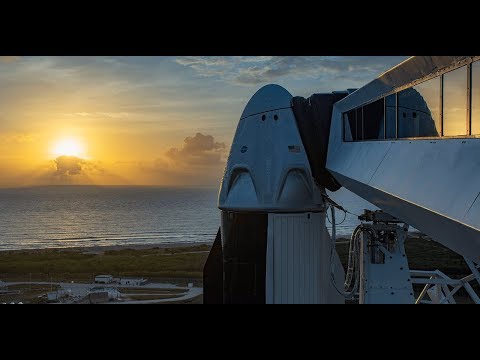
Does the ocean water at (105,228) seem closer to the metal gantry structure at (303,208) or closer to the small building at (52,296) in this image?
the small building at (52,296)

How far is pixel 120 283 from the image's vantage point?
47.4 meters

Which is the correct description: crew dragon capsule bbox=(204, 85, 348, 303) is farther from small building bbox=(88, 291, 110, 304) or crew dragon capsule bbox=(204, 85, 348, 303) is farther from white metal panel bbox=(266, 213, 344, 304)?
small building bbox=(88, 291, 110, 304)

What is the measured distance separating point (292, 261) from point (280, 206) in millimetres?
1231

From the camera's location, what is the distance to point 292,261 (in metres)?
10.5

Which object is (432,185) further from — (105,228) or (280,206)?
(105,228)

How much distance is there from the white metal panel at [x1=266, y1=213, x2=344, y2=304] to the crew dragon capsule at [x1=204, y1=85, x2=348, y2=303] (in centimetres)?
2

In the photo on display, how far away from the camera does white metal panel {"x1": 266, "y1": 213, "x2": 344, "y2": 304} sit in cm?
1045

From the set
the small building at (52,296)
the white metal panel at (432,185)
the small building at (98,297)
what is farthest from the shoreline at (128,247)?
the white metal panel at (432,185)

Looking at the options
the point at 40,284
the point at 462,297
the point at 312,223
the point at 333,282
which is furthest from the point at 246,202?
the point at 40,284

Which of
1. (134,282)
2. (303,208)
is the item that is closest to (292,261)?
(303,208)

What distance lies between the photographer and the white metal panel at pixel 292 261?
1045 centimetres

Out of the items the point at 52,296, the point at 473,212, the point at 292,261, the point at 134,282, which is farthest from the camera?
the point at 134,282

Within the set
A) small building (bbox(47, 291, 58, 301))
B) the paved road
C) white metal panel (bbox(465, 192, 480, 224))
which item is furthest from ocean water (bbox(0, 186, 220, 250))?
white metal panel (bbox(465, 192, 480, 224))

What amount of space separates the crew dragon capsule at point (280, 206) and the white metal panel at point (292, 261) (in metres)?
0.02
